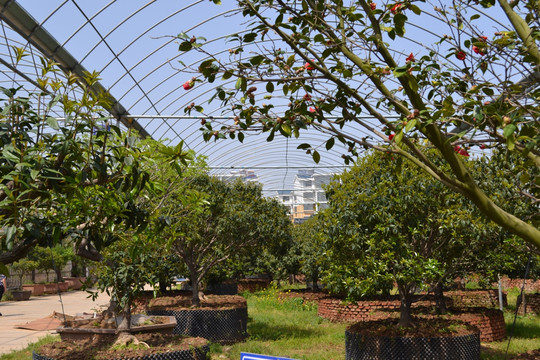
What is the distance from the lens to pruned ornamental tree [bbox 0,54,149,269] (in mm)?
2996

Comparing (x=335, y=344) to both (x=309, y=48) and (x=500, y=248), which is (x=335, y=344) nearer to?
(x=500, y=248)

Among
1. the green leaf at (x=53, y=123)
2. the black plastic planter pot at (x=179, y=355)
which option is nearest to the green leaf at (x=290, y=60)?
the green leaf at (x=53, y=123)

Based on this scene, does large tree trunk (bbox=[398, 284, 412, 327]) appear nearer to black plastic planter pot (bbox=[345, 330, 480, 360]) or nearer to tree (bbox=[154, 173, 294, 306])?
black plastic planter pot (bbox=[345, 330, 480, 360])

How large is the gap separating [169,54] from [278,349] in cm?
766

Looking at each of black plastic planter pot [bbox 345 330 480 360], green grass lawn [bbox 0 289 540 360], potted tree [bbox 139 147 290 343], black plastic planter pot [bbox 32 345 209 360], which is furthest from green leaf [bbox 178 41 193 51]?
potted tree [bbox 139 147 290 343]

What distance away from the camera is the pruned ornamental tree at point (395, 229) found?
279 inches

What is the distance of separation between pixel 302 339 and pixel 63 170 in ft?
26.0

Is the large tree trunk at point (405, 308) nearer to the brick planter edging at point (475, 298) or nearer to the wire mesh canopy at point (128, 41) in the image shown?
the wire mesh canopy at point (128, 41)

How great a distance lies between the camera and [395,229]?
22.9 feet

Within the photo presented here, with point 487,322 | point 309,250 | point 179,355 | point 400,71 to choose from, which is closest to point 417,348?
point 179,355

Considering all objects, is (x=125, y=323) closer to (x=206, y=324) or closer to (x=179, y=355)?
(x=179, y=355)

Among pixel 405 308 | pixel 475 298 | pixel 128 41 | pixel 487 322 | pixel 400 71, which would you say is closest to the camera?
pixel 400 71

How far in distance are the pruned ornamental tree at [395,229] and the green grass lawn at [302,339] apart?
1.95m

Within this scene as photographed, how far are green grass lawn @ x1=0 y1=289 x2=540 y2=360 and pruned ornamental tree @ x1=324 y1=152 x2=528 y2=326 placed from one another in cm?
195
